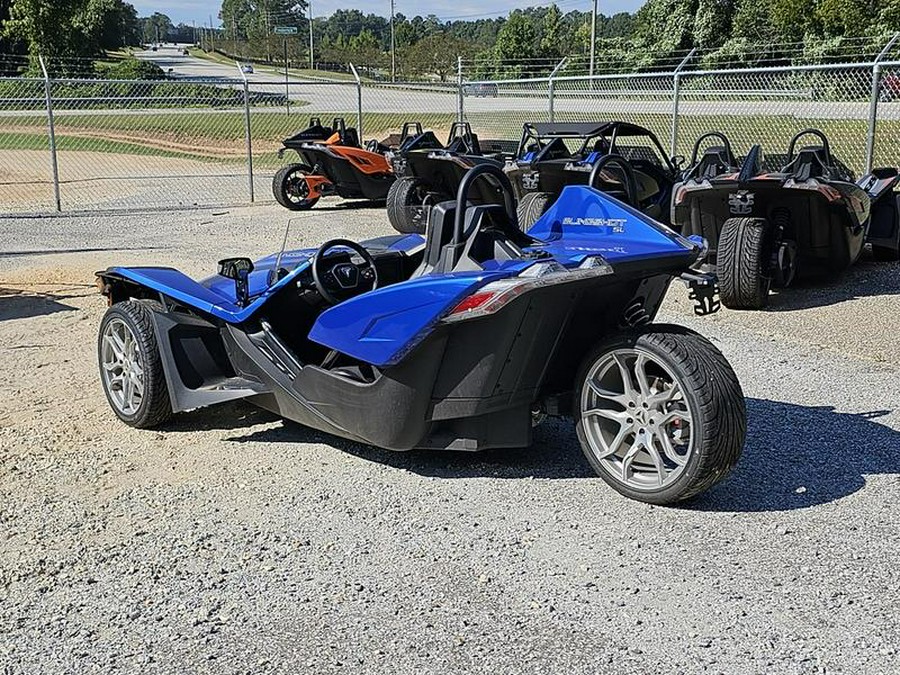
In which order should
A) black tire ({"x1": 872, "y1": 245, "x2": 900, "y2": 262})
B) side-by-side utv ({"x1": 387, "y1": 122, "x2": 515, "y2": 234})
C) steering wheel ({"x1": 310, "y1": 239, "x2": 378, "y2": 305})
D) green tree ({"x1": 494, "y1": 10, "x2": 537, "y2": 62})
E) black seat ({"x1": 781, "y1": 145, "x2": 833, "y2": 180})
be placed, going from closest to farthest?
steering wheel ({"x1": 310, "y1": 239, "x2": 378, "y2": 305}) < black seat ({"x1": 781, "y1": 145, "x2": 833, "y2": 180}) < black tire ({"x1": 872, "y1": 245, "x2": 900, "y2": 262}) < side-by-side utv ({"x1": 387, "y1": 122, "x2": 515, "y2": 234}) < green tree ({"x1": 494, "y1": 10, "x2": 537, "y2": 62})

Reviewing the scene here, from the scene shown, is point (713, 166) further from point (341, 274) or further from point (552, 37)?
point (552, 37)

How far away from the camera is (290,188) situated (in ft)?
52.3

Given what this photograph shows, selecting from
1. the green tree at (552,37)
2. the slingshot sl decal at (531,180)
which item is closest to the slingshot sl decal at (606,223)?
the slingshot sl decal at (531,180)

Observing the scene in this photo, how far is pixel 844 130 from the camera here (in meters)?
22.1

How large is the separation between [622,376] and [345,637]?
5.23 ft

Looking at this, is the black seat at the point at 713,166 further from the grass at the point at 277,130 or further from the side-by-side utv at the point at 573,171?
the grass at the point at 277,130

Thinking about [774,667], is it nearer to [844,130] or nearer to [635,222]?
[635,222]

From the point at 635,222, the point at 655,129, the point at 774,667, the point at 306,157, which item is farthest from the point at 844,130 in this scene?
the point at 774,667

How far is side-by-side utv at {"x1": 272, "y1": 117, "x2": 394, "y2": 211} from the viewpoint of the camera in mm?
15648

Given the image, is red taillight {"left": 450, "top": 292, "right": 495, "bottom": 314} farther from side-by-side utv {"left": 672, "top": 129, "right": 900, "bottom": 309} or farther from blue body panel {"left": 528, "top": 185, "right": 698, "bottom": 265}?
side-by-side utv {"left": 672, "top": 129, "right": 900, "bottom": 309}

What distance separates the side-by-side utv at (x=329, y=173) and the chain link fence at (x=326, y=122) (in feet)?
4.18

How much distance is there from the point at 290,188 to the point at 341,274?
1155cm

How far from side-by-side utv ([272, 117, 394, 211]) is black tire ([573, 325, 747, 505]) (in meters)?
12.1

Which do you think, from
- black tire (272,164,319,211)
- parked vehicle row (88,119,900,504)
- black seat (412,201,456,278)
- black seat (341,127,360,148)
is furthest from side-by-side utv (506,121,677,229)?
black seat (412,201,456,278)
